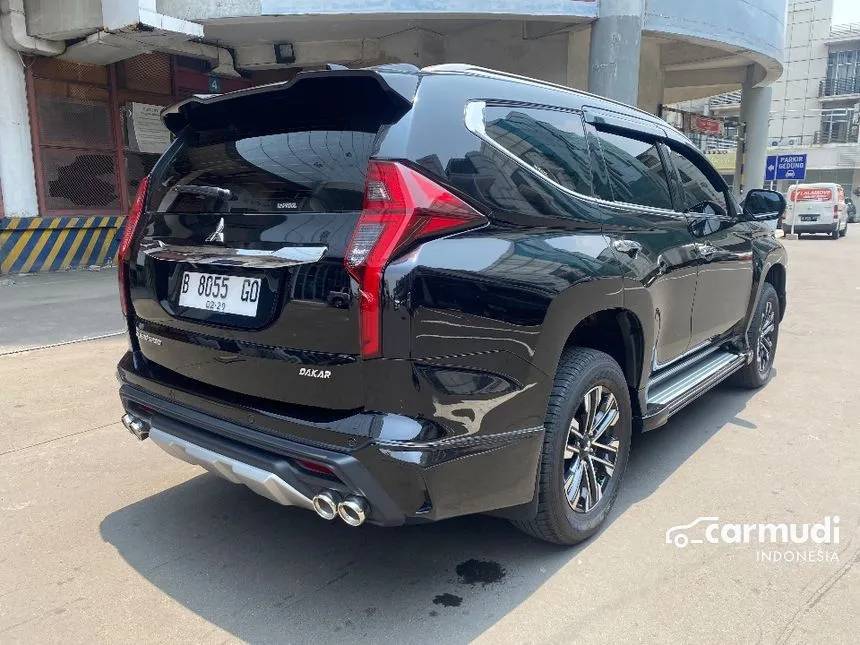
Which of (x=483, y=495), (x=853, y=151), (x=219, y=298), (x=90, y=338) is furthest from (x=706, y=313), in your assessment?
(x=853, y=151)

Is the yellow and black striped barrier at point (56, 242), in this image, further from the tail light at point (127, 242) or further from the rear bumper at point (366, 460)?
the rear bumper at point (366, 460)

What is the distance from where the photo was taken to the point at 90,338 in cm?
670

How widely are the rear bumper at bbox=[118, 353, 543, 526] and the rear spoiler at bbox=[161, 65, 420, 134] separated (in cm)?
109

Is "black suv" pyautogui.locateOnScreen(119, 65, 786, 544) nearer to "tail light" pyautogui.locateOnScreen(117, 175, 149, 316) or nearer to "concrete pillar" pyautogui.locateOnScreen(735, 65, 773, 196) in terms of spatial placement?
"tail light" pyautogui.locateOnScreen(117, 175, 149, 316)

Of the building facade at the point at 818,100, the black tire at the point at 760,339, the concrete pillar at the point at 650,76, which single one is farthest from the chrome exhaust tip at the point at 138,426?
the building facade at the point at 818,100

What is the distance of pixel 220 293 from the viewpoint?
2.49 meters

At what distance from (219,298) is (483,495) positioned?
122cm

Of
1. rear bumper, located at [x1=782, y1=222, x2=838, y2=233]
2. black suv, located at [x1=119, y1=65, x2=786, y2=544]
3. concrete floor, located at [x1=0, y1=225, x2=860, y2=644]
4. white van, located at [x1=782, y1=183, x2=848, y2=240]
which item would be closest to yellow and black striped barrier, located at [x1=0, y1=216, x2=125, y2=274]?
concrete floor, located at [x1=0, y1=225, x2=860, y2=644]

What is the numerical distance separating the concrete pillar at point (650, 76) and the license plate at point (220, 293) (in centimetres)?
1392

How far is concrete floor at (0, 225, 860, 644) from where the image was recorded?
2400mm

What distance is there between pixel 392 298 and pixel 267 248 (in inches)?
21.0

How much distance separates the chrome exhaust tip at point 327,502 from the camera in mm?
2195

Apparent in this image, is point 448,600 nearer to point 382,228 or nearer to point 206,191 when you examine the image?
point 382,228

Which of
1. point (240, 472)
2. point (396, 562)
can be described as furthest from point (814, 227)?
point (240, 472)
